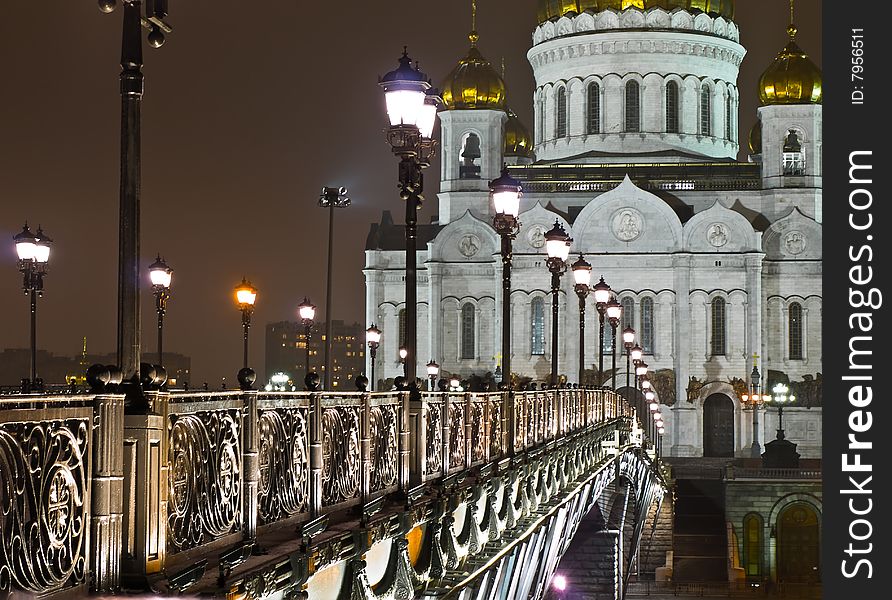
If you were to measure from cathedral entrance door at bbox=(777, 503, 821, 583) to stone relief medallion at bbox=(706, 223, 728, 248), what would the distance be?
54.4ft

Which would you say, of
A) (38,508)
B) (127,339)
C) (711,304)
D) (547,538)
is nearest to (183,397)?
(127,339)

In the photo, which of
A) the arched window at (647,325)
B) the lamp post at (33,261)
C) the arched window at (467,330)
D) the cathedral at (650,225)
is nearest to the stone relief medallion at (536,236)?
the cathedral at (650,225)

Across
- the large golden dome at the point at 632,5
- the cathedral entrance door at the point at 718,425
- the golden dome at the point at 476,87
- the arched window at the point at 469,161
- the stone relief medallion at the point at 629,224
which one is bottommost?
the cathedral entrance door at the point at 718,425

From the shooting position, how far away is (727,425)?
78.1 meters

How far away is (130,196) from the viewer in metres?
10.2

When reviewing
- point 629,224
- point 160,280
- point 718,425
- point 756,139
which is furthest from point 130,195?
point 756,139

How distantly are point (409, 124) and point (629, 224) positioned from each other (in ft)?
206

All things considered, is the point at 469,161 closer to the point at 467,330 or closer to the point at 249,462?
the point at 467,330

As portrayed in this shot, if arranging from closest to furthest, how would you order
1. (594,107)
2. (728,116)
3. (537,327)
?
(537,327)
(594,107)
(728,116)


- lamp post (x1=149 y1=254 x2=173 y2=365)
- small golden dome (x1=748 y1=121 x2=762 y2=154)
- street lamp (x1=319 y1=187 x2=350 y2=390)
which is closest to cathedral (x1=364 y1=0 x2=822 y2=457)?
small golden dome (x1=748 y1=121 x2=762 y2=154)

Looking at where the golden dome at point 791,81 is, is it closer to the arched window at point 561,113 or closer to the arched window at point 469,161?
the arched window at point 561,113

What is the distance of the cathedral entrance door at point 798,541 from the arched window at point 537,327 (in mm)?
17237

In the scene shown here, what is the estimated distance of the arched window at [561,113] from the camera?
8419 cm

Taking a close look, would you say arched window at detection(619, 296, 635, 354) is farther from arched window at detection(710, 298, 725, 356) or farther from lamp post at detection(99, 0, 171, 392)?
lamp post at detection(99, 0, 171, 392)
